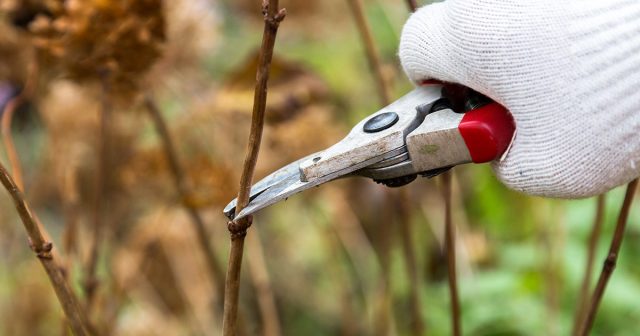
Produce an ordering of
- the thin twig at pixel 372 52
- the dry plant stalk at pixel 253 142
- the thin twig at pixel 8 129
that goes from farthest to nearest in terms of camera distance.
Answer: the thin twig at pixel 372 52 → the thin twig at pixel 8 129 → the dry plant stalk at pixel 253 142

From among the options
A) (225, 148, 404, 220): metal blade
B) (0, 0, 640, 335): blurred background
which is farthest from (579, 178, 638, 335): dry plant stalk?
(0, 0, 640, 335): blurred background

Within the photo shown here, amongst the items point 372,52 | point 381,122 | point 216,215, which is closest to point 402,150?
point 381,122

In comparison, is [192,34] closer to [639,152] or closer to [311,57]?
[639,152]

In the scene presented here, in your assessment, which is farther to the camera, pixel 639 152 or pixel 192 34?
pixel 192 34

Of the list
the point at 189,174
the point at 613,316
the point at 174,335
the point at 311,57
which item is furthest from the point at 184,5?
the point at 311,57

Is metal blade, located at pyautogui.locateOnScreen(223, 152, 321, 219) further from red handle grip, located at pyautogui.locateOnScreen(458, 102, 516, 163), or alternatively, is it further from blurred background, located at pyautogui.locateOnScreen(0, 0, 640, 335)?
blurred background, located at pyautogui.locateOnScreen(0, 0, 640, 335)

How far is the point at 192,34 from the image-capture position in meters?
1.10

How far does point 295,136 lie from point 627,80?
66cm

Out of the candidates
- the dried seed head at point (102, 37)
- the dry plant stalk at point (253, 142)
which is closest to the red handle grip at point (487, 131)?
the dry plant stalk at point (253, 142)

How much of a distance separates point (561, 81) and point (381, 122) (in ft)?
0.32

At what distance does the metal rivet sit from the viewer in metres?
0.42

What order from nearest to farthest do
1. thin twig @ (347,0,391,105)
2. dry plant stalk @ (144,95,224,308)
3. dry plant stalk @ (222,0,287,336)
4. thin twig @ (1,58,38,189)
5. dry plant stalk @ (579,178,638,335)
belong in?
dry plant stalk @ (222,0,287,336) → dry plant stalk @ (579,178,638,335) → thin twig @ (1,58,38,189) → thin twig @ (347,0,391,105) → dry plant stalk @ (144,95,224,308)

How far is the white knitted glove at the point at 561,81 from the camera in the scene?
39cm

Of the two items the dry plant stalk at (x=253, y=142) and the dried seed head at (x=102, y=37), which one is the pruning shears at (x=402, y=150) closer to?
the dry plant stalk at (x=253, y=142)
